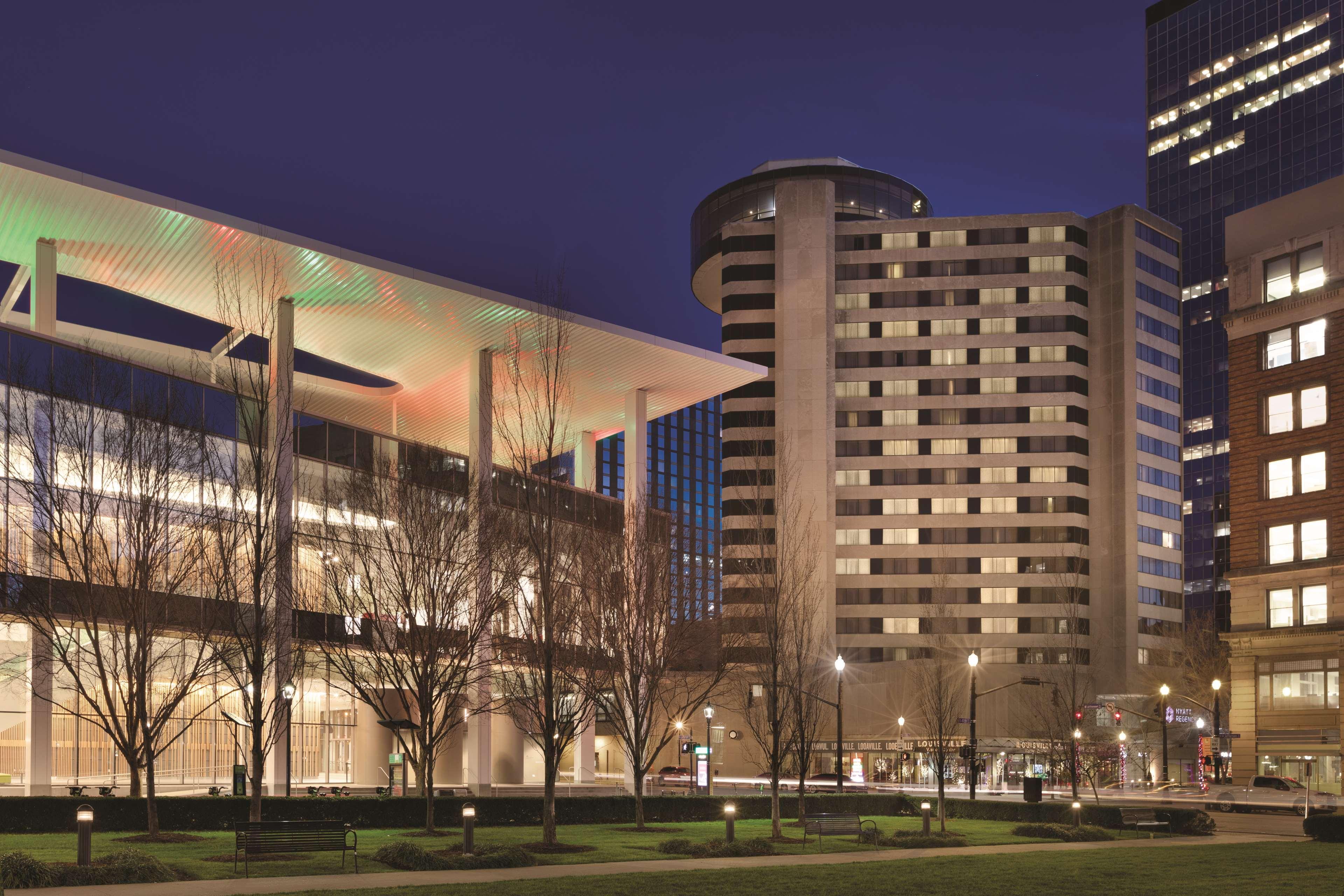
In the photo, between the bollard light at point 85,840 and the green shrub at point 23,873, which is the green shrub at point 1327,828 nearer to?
the bollard light at point 85,840

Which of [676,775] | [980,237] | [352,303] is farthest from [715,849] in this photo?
[980,237]

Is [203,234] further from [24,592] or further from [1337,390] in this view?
[1337,390]

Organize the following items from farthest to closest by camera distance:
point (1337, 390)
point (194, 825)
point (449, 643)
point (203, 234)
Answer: point (1337, 390) → point (203, 234) → point (449, 643) → point (194, 825)

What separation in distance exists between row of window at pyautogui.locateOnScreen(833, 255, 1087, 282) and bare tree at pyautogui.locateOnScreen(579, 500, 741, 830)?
3274 inches

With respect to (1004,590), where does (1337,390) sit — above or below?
above

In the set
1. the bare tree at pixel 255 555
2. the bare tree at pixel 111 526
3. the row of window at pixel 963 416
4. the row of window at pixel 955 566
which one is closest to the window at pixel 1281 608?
the bare tree at pixel 255 555

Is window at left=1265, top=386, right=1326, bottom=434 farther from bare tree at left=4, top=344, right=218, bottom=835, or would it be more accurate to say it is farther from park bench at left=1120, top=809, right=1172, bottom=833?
bare tree at left=4, top=344, right=218, bottom=835

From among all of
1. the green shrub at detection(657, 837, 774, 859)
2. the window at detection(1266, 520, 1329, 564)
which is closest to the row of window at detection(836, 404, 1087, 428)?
the window at detection(1266, 520, 1329, 564)

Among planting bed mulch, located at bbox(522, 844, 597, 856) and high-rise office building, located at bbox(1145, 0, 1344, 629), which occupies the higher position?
high-rise office building, located at bbox(1145, 0, 1344, 629)

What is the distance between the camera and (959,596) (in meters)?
122

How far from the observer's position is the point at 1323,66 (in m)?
159

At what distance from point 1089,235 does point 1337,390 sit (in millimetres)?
78407

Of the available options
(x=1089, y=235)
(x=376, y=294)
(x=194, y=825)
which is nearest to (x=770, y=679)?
(x=194, y=825)

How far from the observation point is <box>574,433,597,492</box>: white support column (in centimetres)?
7438
